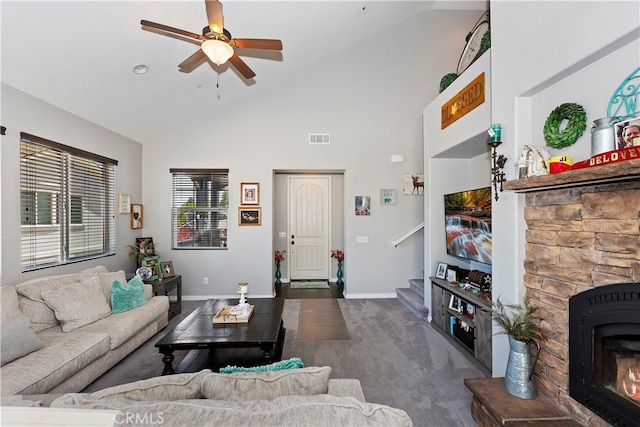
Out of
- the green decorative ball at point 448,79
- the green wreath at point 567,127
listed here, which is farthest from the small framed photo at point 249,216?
the green wreath at point 567,127

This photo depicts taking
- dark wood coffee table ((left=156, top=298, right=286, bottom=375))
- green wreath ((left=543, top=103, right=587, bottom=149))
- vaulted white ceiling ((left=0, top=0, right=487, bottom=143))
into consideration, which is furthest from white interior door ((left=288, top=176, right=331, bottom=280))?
green wreath ((left=543, top=103, right=587, bottom=149))

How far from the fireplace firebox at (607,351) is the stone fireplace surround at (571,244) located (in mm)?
63

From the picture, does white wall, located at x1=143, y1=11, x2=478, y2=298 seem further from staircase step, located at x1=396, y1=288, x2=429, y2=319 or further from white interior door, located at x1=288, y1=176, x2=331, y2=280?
white interior door, located at x1=288, y1=176, x2=331, y2=280

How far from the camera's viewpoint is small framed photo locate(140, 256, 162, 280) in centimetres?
404

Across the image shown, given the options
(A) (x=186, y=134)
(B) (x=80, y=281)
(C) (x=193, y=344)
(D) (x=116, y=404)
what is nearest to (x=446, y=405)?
(C) (x=193, y=344)

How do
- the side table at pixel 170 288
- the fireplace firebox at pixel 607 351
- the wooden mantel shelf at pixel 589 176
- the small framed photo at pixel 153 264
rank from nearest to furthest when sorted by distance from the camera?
the wooden mantel shelf at pixel 589 176
the fireplace firebox at pixel 607 351
the side table at pixel 170 288
the small framed photo at pixel 153 264

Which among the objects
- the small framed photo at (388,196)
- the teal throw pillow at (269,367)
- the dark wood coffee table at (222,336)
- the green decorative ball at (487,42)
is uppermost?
the green decorative ball at (487,42)

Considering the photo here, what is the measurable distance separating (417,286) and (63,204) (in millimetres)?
4915

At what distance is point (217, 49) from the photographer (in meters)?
2.25

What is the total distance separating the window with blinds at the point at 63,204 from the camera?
110 inches

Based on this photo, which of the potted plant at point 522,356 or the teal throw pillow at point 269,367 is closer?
the teal throw pillow at point 269,367

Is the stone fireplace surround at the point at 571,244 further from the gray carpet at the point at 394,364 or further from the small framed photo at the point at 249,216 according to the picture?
the small framed photo at the point at 249,216

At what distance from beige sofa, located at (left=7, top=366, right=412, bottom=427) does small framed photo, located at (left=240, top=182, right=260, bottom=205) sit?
368cm

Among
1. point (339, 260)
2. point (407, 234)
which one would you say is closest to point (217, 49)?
point (407, 234)
